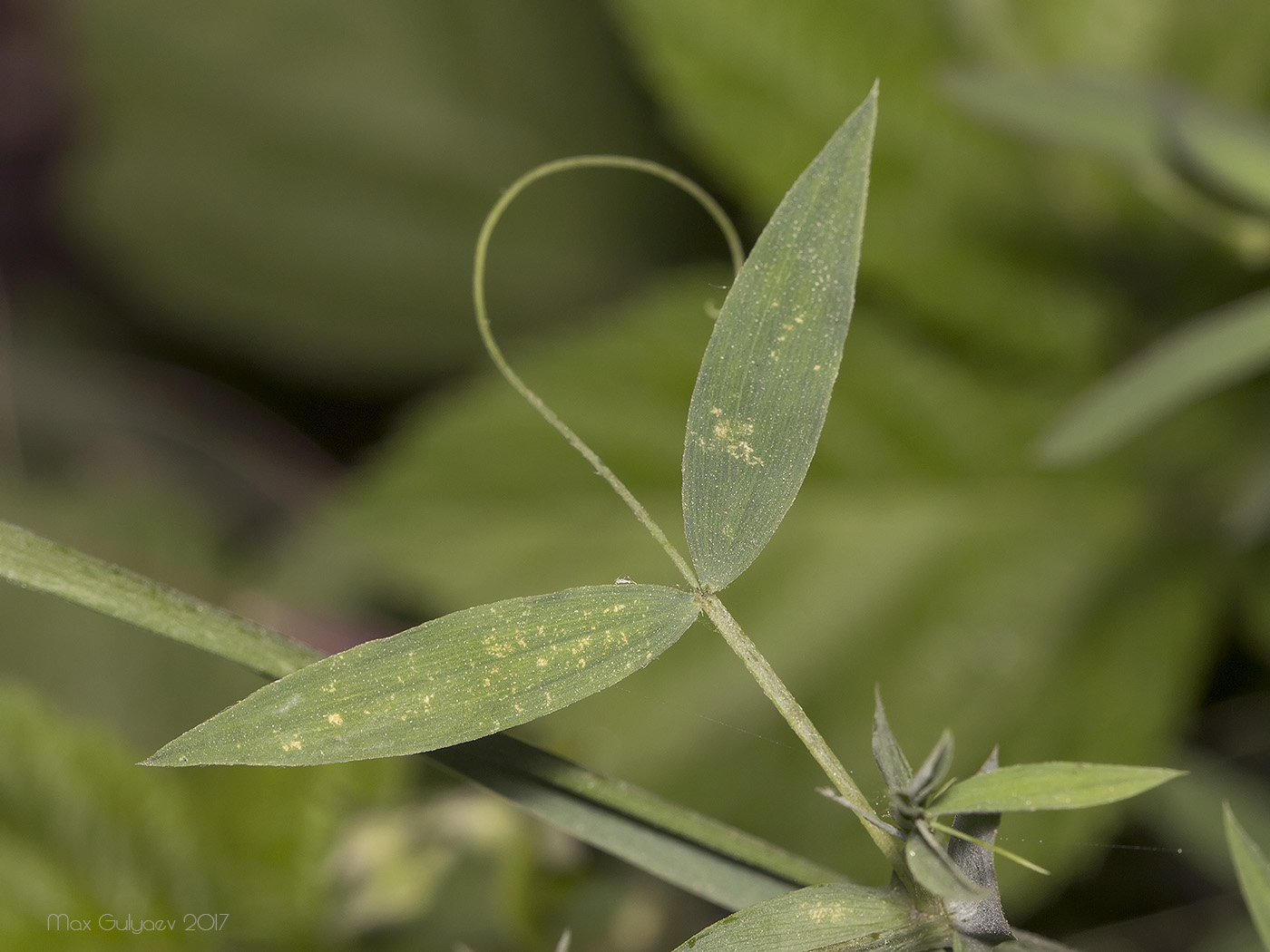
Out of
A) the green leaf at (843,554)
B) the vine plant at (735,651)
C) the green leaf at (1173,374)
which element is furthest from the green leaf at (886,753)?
the green leaf at (843,554)

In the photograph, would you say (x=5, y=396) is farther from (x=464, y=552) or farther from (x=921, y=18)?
(x=921, y=18)

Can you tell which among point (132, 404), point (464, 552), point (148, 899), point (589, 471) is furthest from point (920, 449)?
point (132, 404)

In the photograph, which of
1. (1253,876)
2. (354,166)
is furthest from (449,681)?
(354,166)

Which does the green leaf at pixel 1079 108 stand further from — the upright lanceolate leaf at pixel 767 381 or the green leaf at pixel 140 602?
the green leaf at pixel 140 602

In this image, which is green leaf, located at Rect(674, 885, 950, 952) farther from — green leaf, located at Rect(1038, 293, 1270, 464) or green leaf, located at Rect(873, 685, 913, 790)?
green leaf, located at Rect(1038, 293, 1270, 464)

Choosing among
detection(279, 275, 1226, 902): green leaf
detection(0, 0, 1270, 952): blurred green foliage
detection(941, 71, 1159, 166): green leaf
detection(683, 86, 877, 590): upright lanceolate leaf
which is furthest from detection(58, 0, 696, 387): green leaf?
detection(683, 86, 877, 590): upright lanceolate leaf

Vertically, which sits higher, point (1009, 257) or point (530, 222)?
point (530, 222)

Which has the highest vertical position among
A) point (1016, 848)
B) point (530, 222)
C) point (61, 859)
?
point (530, 222)
